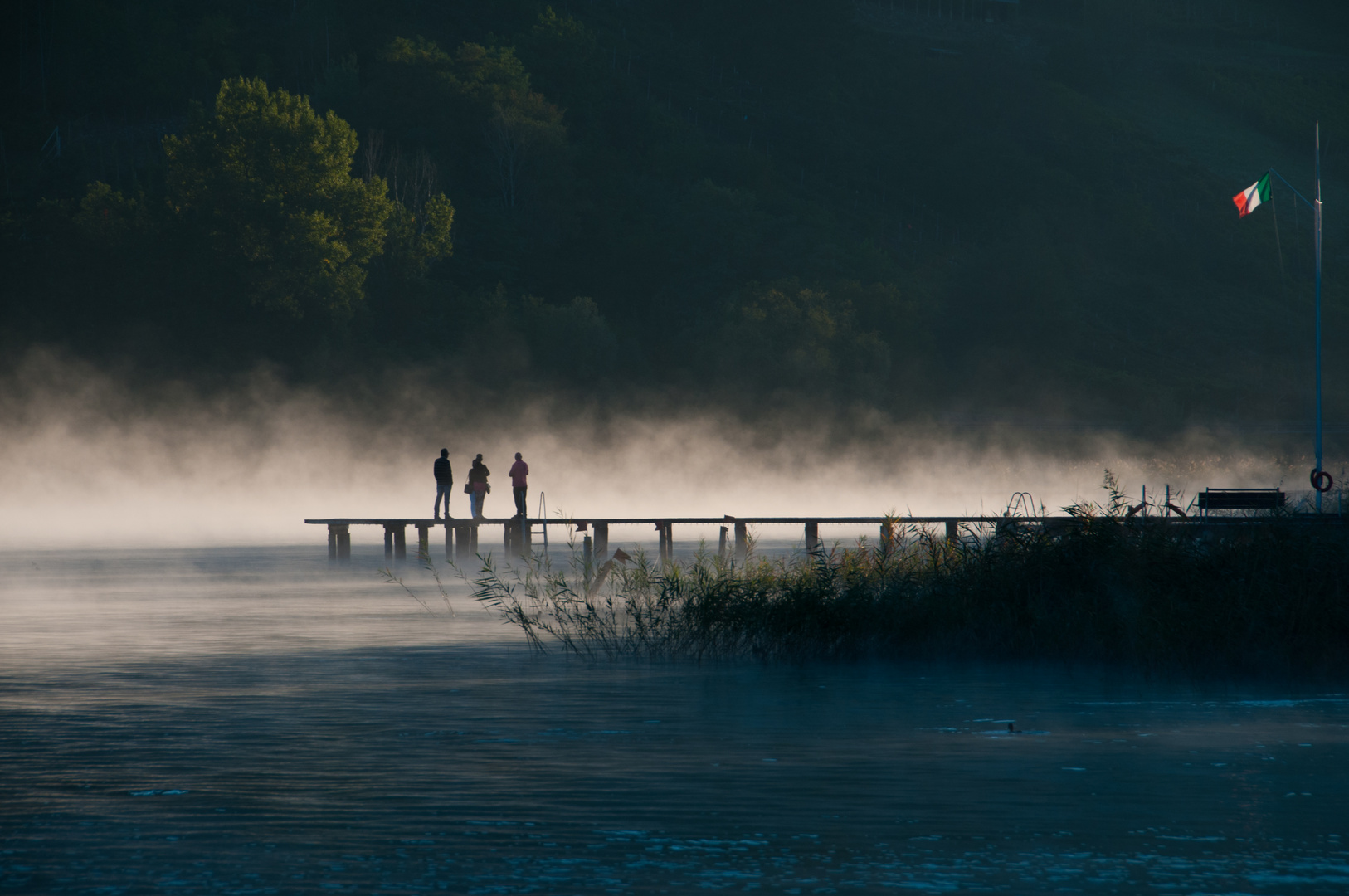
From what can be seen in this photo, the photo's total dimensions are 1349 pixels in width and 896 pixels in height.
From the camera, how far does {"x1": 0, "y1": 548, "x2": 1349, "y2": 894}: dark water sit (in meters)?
10.6

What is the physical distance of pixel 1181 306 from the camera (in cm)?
15775

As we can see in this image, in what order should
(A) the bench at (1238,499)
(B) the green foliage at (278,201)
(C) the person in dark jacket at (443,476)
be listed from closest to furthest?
(A) the bench at (1238,499)
(C) the person in dark jacket at (443,476)
(B) the green foliage at (278,201)

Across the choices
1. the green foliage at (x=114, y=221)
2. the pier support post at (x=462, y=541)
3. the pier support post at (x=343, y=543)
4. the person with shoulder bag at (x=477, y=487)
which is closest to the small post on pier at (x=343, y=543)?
the pier support post at (x=343, y=543)

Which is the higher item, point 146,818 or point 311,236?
point 311,236

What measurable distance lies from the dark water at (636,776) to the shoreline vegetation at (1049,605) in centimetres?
62

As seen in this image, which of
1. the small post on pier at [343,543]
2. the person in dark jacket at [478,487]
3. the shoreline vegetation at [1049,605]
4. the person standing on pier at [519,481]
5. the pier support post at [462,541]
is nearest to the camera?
the shoreline vegetation at [1049,605]

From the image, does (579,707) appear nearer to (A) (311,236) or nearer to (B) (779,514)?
(B) (779,514)

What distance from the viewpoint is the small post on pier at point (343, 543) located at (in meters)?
Result: 43.7

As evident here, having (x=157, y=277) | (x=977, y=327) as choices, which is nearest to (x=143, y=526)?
(x=157, y=277)

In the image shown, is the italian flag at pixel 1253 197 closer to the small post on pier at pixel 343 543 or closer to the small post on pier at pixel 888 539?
the small post on pier at pixel 343 543

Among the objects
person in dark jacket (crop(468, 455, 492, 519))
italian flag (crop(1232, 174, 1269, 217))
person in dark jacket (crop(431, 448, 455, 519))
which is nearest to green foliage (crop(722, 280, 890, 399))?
italian flag (crop(1232, 174, 1269, 217))

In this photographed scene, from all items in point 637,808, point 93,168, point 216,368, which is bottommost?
point 637,808

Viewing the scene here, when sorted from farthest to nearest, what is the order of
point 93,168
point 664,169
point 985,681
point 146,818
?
point 664,169, point 93,168, point 985,681, point 146,818

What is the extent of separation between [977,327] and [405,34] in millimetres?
57425
